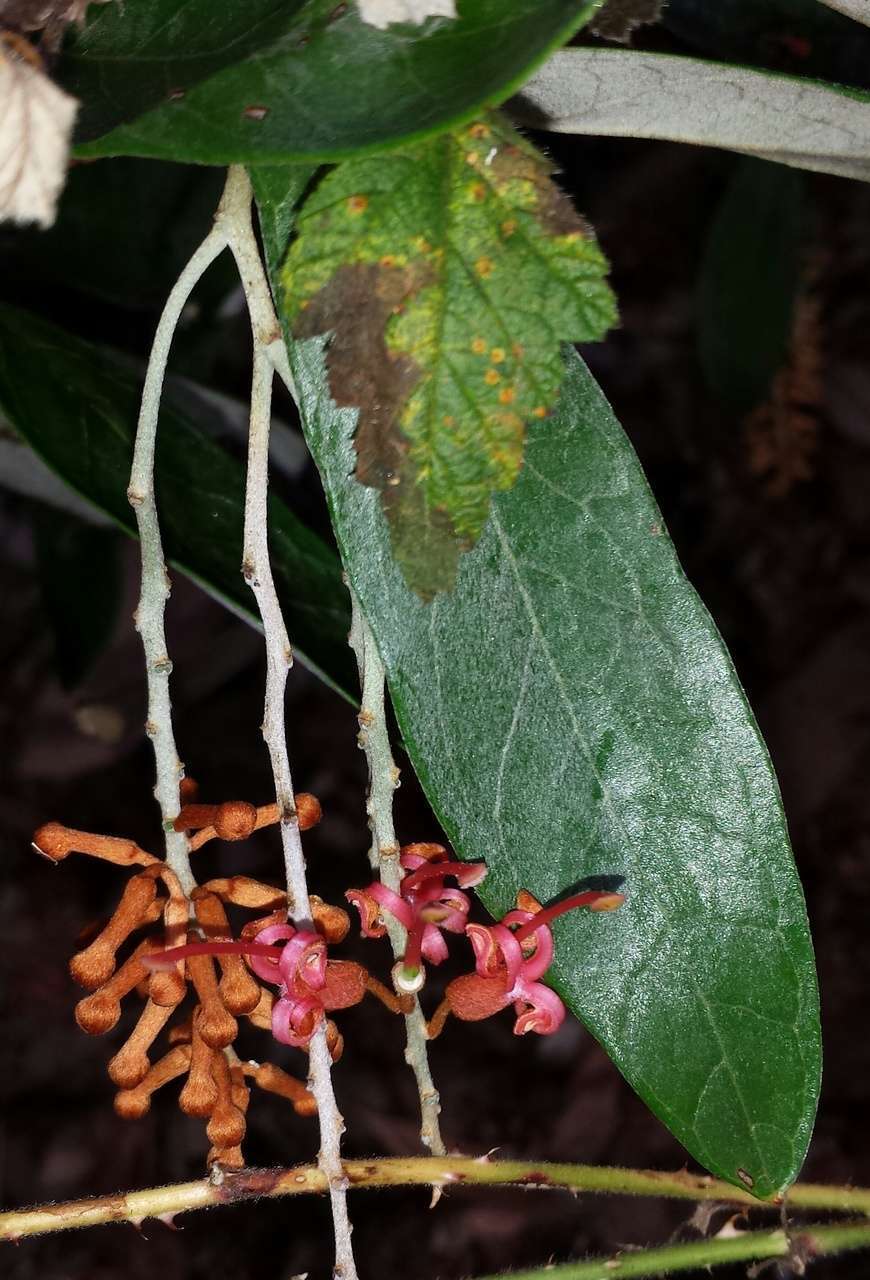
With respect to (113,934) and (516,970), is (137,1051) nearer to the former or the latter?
(113,934)

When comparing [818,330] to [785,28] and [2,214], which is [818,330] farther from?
[2,214]

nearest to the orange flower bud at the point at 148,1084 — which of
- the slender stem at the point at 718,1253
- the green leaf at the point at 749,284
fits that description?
the slender stem at the point at 718,1253

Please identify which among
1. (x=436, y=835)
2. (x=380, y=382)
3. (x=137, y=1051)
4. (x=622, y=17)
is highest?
(x=622, y=17)

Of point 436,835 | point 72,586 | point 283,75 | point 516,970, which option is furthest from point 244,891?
point 436,835

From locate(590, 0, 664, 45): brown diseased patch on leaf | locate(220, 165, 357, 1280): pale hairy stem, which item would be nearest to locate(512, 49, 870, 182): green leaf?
locate(590, 0, 664, 45): brown diseased patch on leaf

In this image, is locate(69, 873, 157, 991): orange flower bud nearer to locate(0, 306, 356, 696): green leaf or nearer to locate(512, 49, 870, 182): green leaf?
locate(0, 306, 356, 696): green leaf

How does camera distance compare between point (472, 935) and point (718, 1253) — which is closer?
point (472, 935)

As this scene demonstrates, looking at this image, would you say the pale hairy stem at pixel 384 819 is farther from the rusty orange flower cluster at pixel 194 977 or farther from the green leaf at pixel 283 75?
the green leaf at pixel 283 75
